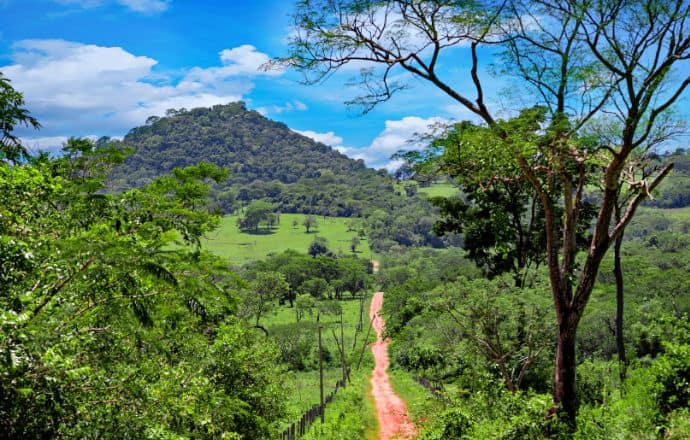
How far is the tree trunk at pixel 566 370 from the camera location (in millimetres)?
8482

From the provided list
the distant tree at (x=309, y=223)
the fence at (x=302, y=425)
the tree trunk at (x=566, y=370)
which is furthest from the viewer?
the distant tree at (x=309, y=223)

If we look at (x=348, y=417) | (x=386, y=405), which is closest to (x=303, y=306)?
(x=386, y=405)

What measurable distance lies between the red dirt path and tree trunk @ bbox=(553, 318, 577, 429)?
6.12 meters

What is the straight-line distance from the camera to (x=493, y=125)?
8.41m

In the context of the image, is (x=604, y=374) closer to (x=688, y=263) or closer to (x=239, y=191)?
(x=688, y=263)

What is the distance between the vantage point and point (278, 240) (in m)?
130

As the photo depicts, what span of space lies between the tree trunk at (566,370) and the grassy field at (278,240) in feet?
318

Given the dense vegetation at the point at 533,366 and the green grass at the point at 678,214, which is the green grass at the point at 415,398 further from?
the green grass at the point at 678,214

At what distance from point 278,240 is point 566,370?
404 ft

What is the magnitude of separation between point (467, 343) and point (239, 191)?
177138mm

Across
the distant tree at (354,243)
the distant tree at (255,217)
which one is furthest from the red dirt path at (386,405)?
the distant tree at (255,217)

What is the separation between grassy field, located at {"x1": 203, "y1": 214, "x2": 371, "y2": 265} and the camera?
116875 mm

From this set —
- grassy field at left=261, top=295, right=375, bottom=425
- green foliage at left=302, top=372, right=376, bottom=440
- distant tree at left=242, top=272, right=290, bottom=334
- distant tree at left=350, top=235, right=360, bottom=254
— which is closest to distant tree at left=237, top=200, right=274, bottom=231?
distant tree at left=350, top=235, right=360, bottom=254

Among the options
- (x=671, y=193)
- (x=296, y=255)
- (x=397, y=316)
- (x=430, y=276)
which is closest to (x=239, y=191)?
(x=296, y=255)
